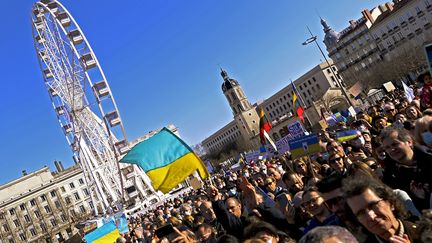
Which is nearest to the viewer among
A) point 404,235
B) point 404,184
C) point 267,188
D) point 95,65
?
point 404,235

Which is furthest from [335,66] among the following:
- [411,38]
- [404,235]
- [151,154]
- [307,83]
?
[404,235]

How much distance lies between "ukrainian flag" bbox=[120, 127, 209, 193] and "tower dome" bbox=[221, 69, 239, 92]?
112 meters

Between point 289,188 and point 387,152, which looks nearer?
point 387,152

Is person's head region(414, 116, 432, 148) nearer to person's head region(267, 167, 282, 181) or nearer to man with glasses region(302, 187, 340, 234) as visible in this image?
man with glasses region(302, 187, 340, 234)

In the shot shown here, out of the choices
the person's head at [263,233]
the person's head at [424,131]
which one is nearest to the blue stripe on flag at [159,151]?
the person's head at [424,131]

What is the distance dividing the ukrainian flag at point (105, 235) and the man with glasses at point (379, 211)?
11.5 meters

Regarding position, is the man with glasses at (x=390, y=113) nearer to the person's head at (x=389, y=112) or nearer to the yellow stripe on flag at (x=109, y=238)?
the person's head at (x=389, y=112)

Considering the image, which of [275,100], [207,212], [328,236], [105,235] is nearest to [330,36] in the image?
[275,100]

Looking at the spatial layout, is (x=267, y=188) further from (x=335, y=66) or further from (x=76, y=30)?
(x=335, y=66)

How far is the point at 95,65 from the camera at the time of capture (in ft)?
102

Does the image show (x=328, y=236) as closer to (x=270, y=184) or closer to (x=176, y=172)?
(x=270, y=184)

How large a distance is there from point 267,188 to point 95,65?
81.3 feet

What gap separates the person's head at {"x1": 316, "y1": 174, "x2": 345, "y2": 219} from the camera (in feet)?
12.7

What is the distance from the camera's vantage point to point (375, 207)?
9.91 ft
